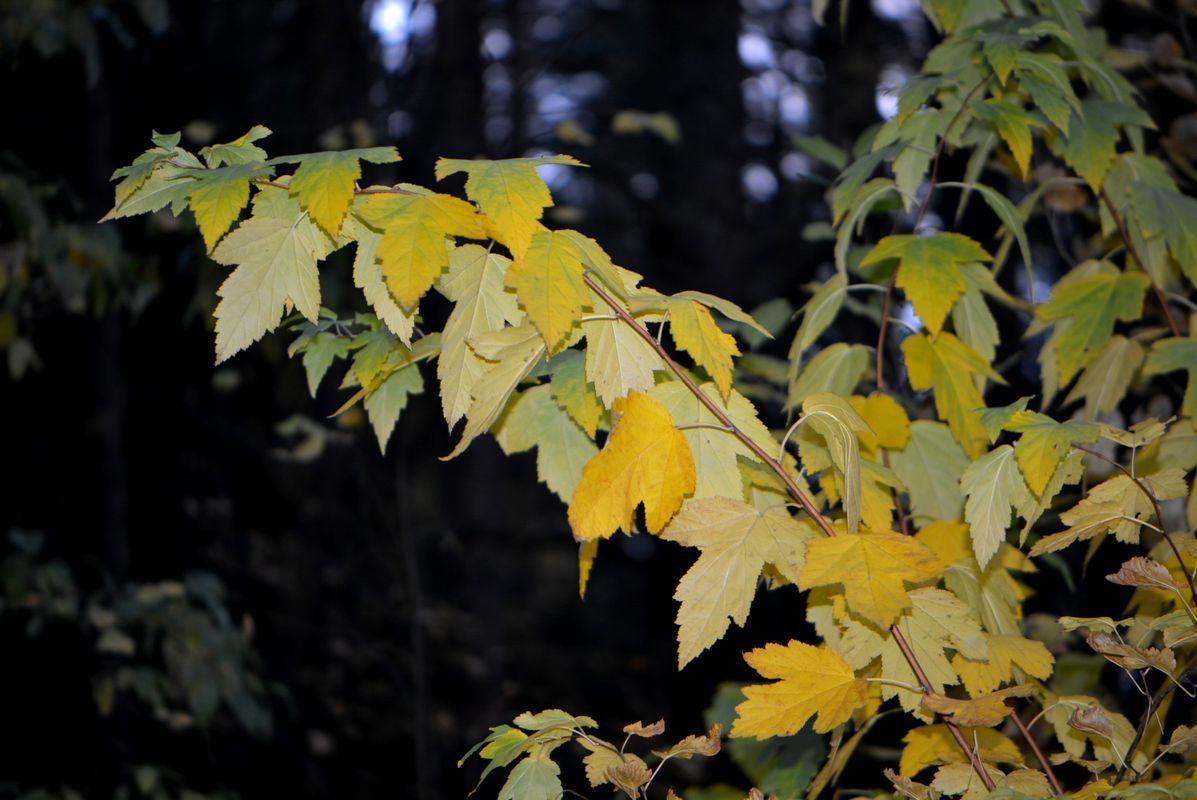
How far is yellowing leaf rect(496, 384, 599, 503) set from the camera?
1.55m

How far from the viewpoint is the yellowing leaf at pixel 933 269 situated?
62.8 inches

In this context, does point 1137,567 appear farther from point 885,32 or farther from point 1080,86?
point 885,32

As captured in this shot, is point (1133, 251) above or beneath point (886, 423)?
above

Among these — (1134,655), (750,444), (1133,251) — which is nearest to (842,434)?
(750,444)

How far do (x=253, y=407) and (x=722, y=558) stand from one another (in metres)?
4.67

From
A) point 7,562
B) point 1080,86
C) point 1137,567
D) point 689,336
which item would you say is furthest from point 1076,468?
point 7,562

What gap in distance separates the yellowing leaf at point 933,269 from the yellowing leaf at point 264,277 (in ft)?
2.93

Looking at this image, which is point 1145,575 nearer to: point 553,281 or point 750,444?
point 750,444

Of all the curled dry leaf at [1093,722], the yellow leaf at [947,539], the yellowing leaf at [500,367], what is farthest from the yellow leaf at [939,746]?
the yellowing leaf at [500,367]

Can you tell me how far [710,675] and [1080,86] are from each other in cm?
344

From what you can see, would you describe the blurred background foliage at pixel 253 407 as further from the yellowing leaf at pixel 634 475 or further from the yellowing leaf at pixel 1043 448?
the yellowing leaf at pixel 634 475

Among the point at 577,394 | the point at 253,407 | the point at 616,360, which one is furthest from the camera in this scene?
the point at 253,407

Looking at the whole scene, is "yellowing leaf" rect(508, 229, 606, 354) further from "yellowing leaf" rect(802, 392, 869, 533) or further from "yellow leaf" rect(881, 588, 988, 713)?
"yellow leaf" rect(881, 588, 988, 713)

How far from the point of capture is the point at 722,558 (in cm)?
127
